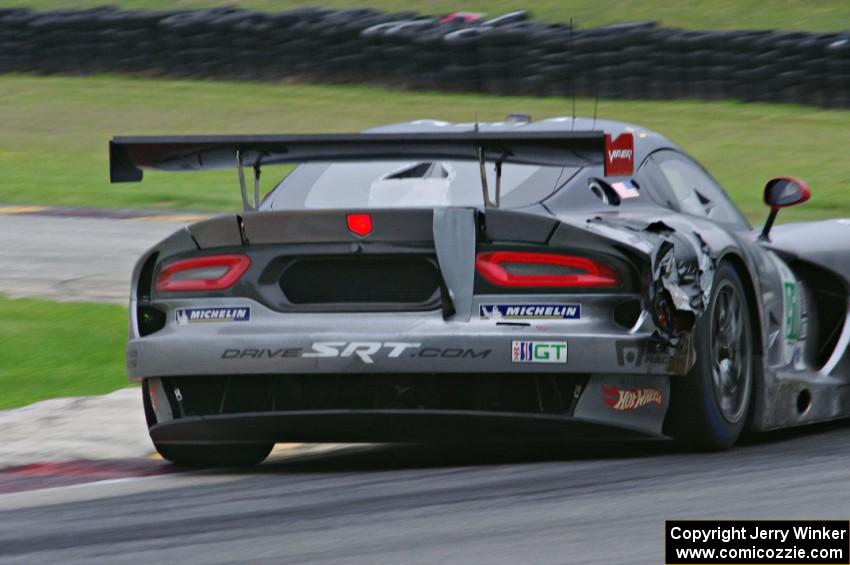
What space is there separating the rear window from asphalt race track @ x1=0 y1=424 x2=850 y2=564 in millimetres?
868

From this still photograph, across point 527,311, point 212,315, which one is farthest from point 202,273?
point 527,311

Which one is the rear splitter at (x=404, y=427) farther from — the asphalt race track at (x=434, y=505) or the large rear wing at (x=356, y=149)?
the large rear wing at (x=356, y=149)

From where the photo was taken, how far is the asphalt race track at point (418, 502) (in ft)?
15.4

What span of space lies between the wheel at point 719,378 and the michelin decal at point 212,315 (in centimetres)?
137

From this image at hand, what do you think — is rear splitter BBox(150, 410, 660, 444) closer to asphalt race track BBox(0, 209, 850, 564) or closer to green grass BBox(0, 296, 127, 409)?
asphalt race track BBox(0, 209, 850, 564)

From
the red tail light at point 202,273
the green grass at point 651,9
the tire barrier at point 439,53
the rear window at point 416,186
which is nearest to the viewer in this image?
the red tail light at point 202,273

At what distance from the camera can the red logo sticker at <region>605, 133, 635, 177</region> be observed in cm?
606

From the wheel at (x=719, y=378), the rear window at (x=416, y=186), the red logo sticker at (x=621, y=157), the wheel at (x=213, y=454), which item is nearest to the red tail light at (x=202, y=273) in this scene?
the rear window at (x=416, y=186)

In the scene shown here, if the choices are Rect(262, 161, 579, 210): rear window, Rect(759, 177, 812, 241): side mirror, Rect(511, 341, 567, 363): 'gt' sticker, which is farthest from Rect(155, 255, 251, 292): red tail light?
Rect(759, 177, 812, 241): side mirror

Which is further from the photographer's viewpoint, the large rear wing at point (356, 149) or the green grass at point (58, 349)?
the green grass at point (58, 349)

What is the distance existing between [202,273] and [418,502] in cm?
128

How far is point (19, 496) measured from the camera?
6020 mm

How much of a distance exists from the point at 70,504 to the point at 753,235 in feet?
9.14

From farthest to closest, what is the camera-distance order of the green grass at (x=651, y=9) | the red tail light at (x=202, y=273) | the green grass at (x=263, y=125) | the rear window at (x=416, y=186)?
the green grass at (x=651, y=9)
the green grass at (x=263, y=125)
the rear window at (x=416, y=186)
the red tail light at (x=202, y=273)
